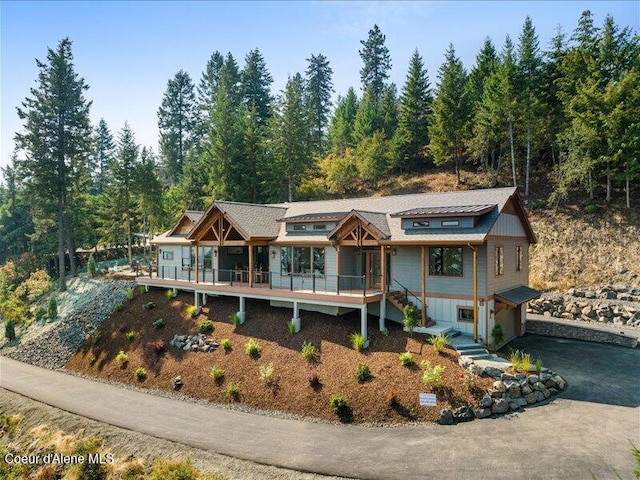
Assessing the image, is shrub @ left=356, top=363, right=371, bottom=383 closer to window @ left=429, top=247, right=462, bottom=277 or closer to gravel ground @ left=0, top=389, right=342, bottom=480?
gravel ground @ left=0, top=389, right=342, bottom=480

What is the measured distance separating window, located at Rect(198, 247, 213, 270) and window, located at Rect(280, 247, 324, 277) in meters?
5.86

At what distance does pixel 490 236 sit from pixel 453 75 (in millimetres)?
30813

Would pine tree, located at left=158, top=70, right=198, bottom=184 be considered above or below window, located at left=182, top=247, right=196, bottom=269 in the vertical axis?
above

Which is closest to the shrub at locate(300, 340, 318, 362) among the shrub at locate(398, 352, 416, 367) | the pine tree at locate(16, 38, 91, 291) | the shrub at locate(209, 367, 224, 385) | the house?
the house

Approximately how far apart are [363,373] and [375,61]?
6919 centimetres

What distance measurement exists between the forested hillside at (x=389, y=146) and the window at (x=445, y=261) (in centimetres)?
2009

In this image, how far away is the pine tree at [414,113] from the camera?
4962 centimetres

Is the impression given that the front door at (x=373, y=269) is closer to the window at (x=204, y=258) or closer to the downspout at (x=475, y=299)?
the downspout at (x=475, y=299)

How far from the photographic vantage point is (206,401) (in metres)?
16.8

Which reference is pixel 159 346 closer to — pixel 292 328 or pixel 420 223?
pixel 292 328

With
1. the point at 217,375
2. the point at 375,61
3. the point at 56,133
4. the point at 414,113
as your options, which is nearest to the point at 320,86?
the point at 375,61

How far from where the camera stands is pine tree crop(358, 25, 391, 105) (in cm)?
7325

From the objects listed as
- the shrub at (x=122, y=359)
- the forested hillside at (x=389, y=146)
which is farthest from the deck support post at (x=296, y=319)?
the forested hillside at (x=389, y=146)

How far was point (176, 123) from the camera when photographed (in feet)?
217
